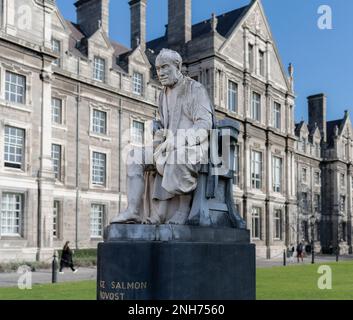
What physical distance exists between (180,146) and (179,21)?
39.2 m

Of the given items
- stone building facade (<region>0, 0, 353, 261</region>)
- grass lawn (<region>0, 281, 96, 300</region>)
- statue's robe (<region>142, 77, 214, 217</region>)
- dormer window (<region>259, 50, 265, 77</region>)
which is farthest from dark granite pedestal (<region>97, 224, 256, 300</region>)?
dormer window (<region>259, 50, 265, 77</region>)

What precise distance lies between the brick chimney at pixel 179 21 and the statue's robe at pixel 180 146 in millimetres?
37288

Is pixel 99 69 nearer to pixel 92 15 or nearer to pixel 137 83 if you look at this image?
pixel 137 83

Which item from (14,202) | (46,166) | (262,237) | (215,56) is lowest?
(262,237)

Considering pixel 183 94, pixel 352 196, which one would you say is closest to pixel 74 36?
pixel 183 94

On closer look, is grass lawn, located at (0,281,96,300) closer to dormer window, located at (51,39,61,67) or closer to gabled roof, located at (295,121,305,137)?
dormer window, located at (51,39,61,67)

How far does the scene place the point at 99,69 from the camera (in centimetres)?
3475

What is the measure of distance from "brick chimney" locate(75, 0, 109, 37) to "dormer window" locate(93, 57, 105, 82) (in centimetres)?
310

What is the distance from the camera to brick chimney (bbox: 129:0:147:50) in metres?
41.2
